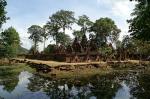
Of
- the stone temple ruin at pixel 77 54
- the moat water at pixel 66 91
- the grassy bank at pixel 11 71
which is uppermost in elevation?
the stone temple ruin at pixel 77 54

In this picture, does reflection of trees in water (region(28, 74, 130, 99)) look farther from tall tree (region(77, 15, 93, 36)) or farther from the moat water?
tall tree (region(77, 15, 93, 36))

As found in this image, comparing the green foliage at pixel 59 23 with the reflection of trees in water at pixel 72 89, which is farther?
the green foliage at pixel 59 23

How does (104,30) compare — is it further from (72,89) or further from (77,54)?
(72,89)

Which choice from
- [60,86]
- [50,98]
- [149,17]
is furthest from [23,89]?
[149,17]

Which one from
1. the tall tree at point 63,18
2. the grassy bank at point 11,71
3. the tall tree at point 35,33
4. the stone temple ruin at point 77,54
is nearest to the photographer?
the grassy bank at point 11,71

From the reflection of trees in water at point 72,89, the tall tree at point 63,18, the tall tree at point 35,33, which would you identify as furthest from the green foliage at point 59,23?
the reflection of trees in water at point 72,89

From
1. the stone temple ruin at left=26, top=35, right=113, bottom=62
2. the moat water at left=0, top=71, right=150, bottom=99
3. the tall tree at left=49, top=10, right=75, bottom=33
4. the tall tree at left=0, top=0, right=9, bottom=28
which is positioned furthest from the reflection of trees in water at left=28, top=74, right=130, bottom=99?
the tall tree at left=49, top=10, right=75, bottom=33

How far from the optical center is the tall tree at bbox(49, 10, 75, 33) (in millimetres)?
113375

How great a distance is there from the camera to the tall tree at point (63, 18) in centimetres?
11338

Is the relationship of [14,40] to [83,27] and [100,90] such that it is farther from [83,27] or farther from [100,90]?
[100,90]

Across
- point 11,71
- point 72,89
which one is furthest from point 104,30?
point 72,89

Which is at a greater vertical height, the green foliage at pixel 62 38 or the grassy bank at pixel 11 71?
the green foliage at pixel 62 38

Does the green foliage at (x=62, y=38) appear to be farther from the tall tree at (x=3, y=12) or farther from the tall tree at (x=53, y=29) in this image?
the tall tree at (x=3, y=12)

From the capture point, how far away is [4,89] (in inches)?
1602
